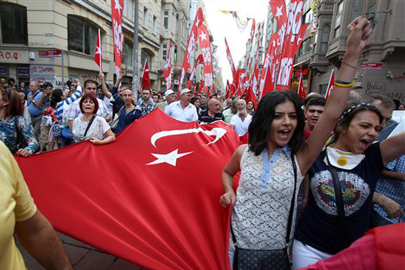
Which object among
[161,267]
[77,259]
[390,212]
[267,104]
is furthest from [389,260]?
[77,259]

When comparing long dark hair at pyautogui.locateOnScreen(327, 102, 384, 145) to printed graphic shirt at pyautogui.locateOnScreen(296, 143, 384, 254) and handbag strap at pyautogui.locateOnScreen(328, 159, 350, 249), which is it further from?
handbag strap at pyautogui.locateOnScreen(328, 159, 350, 249)

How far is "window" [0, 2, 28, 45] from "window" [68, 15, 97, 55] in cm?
225

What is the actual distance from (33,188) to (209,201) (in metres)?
1.58

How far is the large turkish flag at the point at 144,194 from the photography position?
1.71 meters

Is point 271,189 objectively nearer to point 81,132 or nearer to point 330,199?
point 330,199

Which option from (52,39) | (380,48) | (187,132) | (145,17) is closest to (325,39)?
(380,48)

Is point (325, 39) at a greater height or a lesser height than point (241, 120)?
greater

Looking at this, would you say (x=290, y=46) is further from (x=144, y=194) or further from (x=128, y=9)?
(x=128, y=9)

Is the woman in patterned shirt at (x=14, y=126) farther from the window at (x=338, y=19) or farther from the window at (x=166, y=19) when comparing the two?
the window at (x=166, y=19)

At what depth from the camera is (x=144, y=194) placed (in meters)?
2.17

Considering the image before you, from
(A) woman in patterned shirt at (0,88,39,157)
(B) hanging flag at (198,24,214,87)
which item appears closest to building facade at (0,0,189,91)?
(B) hanging flag at (198,24,214,87)

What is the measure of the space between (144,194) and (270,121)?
1.23m

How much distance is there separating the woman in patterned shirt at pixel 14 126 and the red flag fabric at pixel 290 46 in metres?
4.60

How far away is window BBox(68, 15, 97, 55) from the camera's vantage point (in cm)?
1519
